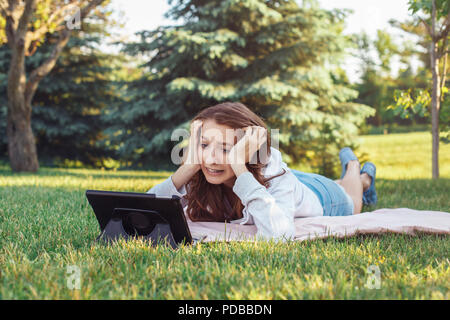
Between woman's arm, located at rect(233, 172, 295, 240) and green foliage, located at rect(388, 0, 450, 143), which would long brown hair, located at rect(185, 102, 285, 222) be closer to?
woman's arm, located at rect(233, 172, 295, 240)

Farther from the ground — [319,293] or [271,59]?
[271,59]

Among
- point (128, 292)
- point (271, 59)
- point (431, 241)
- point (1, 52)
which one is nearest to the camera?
point (128, 292)

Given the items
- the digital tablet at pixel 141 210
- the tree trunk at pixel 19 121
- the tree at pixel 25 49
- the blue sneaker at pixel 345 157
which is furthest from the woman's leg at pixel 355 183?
the tree trunk at pixel 19 121

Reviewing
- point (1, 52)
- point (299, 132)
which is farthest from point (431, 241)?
point (1, 52)

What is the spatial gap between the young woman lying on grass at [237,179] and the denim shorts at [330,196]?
24 cm

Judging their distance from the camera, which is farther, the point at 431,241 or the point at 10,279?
the point at 431,241

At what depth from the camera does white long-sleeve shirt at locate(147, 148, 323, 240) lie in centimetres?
251

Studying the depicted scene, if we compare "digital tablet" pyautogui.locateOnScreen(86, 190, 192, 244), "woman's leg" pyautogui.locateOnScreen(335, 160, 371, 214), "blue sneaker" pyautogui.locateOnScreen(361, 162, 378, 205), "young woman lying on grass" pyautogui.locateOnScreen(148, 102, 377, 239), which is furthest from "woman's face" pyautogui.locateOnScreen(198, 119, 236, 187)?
"blue sneaker" pyautogui.locateOnScreen(361, 162, 378, 205)

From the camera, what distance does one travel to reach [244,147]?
8.57 feet

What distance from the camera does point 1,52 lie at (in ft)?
39.6

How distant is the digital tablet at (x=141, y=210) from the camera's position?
224 centimetres
